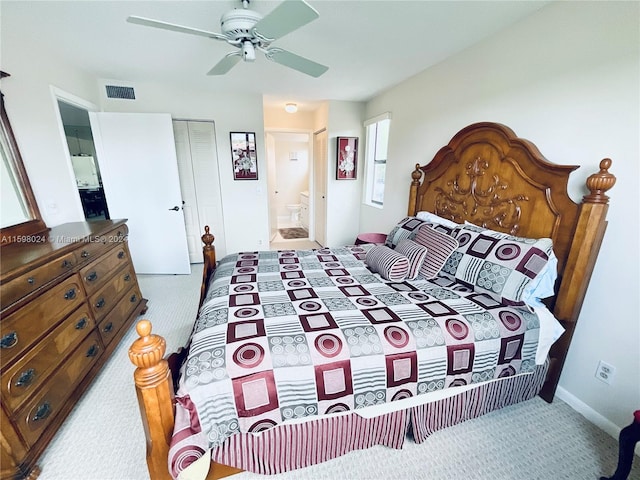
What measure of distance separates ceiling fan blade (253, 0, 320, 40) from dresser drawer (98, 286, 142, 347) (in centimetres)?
218

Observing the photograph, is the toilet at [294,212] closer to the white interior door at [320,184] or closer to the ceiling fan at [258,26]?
the white interior door at [320,184]

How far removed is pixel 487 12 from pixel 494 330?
1.94 m

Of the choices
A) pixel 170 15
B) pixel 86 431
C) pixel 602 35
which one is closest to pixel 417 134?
pixel 602 35

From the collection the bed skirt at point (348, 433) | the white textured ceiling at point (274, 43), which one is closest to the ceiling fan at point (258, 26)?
the white textured ceiling at point (274, 43)

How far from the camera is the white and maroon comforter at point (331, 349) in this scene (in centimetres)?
103

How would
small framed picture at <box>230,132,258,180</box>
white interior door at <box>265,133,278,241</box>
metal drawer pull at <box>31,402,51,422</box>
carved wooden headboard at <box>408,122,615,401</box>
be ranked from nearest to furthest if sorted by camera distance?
metal drawer pull at <box>31,402,51,422</box> → carved wooden headboard at <box>408,122,615,401</box> → small framed picture at <box>230,132,258,180</box> → white interior door at <box>265,133,278,241</box>

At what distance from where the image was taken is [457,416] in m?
1.44

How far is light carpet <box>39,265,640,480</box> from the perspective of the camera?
125 centimetres

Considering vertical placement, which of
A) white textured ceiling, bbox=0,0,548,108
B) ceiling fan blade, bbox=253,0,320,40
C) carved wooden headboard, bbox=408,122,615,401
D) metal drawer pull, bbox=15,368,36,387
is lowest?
metal drawer pull, bbox=15,368,36,387

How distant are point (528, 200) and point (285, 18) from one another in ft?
5.81

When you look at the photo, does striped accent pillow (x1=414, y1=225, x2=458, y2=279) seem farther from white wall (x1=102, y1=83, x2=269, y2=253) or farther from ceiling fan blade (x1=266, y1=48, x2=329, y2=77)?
white wall (x1=102, y1=83, x2=269, y2=253)

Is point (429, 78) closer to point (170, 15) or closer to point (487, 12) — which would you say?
point (487, 12)

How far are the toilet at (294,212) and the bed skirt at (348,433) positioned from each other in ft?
17.1

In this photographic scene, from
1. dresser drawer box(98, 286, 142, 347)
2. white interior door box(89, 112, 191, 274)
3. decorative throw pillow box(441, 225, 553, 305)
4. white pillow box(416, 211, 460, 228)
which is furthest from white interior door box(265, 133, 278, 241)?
decorative throw pillow box(441, 225, 553, 305)
